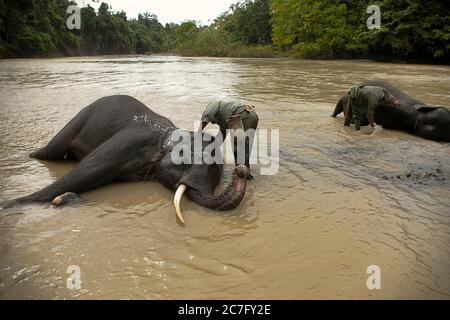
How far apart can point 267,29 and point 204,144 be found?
169ft

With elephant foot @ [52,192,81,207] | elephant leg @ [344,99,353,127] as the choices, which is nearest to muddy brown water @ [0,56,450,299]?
elephant foot @ [52,192,81,207]

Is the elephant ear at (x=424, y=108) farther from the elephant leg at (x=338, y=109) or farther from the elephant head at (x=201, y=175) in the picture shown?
the elephant head at (x=201, y=175)

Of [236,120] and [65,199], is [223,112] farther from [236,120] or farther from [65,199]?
[65,199]

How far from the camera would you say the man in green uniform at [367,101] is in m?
6.99

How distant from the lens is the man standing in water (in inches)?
176

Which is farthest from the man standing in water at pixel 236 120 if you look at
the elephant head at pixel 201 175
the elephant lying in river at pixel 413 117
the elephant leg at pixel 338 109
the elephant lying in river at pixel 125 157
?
the elephant leg at pixel 338 109

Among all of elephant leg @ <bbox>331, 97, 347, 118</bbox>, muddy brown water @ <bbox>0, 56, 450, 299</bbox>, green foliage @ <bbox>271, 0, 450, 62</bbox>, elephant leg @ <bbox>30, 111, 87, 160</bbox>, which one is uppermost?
green foliage @ <bbox>271, 0, 450, 62</bbox>

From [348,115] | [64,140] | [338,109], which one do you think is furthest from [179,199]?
[338,109]

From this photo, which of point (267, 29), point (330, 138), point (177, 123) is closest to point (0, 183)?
point (177, 123)

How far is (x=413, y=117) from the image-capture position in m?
7.11

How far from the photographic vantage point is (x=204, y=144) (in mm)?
4320

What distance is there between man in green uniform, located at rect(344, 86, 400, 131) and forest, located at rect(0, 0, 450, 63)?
21.3 m

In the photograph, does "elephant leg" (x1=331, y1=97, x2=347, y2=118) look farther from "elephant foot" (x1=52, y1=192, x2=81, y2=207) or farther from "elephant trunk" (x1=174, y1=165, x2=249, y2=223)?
"elephant foot" (x1=52, y1=192, x2=81, y2=207)
